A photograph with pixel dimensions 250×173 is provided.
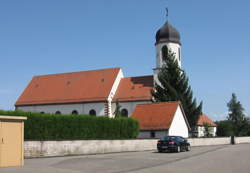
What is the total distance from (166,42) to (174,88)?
7104 mm

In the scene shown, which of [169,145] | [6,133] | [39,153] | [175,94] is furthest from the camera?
[175,94]

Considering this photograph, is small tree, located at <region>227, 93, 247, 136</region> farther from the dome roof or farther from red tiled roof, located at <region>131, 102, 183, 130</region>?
red tiled roof, located at <region>131, 102, 183, 130</region>

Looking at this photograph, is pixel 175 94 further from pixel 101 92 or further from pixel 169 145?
pixel 169 145

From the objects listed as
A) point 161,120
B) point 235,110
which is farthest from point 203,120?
point 161,120

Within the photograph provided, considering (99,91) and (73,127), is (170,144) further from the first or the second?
(99,91)

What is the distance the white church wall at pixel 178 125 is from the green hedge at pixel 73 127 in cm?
767

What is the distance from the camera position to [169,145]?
30.5m

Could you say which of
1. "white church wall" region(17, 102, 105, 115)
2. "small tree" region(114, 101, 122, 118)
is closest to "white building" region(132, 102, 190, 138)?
"small tree" region(114, 101, 122, 118)

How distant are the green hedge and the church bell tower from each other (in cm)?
2469

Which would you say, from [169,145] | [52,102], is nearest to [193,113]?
[52,102]

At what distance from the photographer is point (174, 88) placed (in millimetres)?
62062

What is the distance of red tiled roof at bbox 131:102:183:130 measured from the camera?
150 ft

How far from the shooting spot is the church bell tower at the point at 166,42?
203ft

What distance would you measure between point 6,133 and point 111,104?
43.6m
